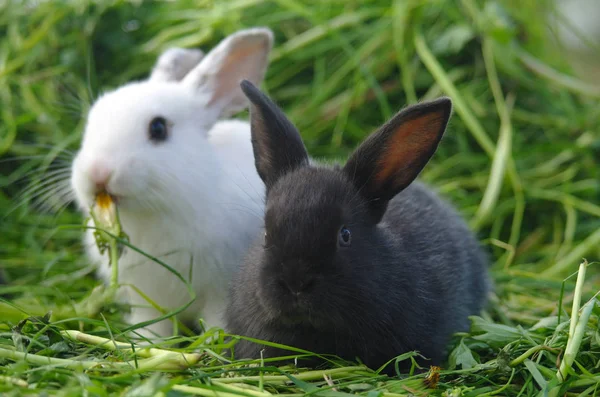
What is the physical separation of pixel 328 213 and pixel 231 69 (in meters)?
1.42

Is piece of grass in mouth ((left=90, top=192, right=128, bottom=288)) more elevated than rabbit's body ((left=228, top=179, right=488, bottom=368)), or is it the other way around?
piece of grass in mouth ((left=90, top=192, right=128, bottom=288))

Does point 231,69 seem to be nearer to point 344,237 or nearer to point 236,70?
point 236,70

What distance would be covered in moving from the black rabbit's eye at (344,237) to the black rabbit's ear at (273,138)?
40 centimetres

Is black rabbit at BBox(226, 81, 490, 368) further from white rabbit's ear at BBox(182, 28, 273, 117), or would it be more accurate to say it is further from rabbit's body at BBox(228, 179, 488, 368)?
white rabbit's ear at BBox(182, 28, 273, 117)

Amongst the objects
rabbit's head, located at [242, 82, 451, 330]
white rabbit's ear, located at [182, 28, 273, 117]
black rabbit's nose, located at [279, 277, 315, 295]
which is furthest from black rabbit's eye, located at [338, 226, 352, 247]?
white rabbit's ear, located at [182, 28, 273, 117]

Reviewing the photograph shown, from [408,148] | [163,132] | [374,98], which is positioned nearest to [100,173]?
[163,132]

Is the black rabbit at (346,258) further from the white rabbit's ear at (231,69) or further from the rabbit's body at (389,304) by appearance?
the white rabbit's ear at (231,69)

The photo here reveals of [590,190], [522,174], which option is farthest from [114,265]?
[590,190]

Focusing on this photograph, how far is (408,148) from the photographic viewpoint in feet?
8.42

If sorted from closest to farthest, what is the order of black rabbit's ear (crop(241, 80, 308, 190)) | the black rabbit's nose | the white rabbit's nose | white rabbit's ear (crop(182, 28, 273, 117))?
1. the black rabbit's nose
2. black rabbit's ear (crop(241, 80, 308, 190))
3. the white rabbit's nose
4. white rabbit's ear (crop(182, 28, 273, 117))

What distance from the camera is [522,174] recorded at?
4.59 meters

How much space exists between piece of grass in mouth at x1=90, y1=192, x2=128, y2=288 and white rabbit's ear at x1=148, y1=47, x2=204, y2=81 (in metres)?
0.89

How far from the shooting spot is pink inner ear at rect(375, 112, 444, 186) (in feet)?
8.32

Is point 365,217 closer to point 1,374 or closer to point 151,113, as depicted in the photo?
point 151,113
